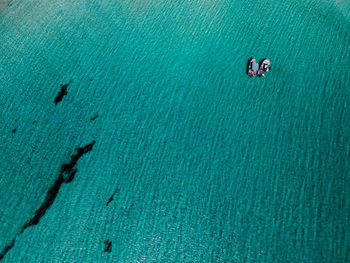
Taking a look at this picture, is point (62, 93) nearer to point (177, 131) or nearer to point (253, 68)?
point (177, 131)

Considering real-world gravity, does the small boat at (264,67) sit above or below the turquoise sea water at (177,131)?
above

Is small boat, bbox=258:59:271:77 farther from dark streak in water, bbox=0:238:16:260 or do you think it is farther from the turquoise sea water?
dark streak in water, bbox=0:238:16:260

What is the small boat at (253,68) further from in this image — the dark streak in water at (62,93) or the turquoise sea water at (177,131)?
the dark streak in water at (62,93)

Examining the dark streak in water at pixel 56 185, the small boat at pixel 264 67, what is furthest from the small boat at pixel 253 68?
the dark streak in water at pixel 56 185

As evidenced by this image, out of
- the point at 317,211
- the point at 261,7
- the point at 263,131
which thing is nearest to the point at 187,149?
the point at 263,131

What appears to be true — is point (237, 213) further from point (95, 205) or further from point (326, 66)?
point (326, 66)

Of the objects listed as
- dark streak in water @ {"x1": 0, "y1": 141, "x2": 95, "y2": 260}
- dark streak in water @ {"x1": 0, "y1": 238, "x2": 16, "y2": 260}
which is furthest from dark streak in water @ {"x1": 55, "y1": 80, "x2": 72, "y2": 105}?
dark streak in water @ {"x1": 0, "y1": 238, "x2": 16, "y2": 260}

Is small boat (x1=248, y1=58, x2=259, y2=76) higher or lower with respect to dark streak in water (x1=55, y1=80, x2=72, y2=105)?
higher

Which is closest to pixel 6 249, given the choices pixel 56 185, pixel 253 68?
pixel 56 185
